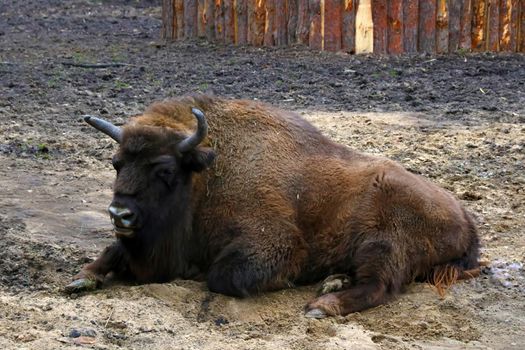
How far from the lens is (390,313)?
6.39 m

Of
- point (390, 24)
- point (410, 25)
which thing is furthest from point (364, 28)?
point (410, 25)

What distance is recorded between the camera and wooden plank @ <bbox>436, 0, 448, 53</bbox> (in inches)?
543

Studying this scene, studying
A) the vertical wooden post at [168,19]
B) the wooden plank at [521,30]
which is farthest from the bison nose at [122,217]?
the vertical wooden post at [168,19]

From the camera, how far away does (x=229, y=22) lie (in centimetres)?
1582

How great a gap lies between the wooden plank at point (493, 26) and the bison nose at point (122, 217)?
28.3ft

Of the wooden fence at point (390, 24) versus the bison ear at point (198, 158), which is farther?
the wooden fence at point (390, 24)

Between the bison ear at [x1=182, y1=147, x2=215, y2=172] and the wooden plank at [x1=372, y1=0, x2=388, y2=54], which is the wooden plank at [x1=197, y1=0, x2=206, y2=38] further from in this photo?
the bison ear at [x1=182, y1=147, x2=215, y2=172]

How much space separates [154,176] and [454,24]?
8.33 metres

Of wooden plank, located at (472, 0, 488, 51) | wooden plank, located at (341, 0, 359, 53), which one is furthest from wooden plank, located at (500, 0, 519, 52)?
wooden plank, located at (341, 0, 359, 53)

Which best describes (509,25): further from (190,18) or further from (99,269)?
(99,269)

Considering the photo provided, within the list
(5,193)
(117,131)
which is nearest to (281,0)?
(5,193)

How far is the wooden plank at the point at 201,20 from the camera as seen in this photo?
1614 centimetres

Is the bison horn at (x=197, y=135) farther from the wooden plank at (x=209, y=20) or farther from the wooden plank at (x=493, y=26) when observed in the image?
the wooden plank at (x=209, y=20)

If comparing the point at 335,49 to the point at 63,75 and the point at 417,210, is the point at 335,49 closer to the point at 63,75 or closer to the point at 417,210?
the point at 63,75
